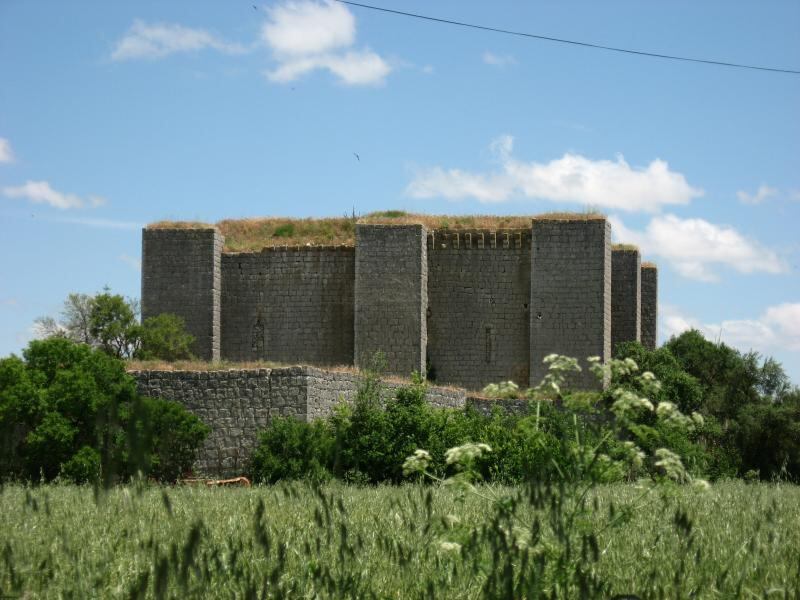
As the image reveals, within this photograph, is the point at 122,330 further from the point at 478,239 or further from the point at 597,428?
the point at 597,428

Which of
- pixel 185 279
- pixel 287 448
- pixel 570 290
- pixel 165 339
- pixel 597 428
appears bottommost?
pixel 287 448

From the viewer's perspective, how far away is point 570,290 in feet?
82.3

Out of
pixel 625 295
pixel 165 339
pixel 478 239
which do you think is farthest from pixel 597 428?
pixel 625 295

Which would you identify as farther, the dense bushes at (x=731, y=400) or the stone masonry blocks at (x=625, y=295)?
the stone masonry blocks at (x=625, y=295)

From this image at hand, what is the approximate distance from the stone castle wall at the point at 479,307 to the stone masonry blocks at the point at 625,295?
318 cm

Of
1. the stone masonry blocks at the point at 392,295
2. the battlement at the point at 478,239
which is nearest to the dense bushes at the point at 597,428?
the stone masonry blocks at the point at 392,295

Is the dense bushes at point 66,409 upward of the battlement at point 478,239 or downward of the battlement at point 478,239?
downward

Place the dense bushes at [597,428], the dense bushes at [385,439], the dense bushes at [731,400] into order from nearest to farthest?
the dense bushes at [597,428] < the dense bushes at [385,439] < the dense bushes at [731,400]

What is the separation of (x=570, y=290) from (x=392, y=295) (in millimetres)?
4338

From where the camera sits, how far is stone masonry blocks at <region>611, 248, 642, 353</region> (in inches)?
1083

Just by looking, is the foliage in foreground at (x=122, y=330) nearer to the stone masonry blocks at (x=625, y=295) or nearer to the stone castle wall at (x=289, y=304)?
the stone castle wall at (x=289, y=304)

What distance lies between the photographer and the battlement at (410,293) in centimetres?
2511

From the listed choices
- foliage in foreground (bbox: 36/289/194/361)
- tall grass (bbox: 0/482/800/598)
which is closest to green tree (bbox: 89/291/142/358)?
foliage in foreground (bbox: 36/289/194/361)

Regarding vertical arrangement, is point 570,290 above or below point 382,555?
above
